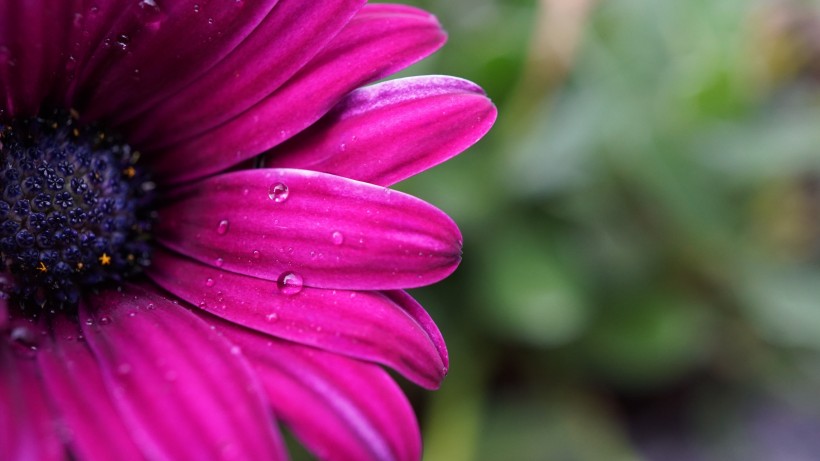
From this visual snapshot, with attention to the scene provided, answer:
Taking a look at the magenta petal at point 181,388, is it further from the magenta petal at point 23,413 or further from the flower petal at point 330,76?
the flower petal at point 330,76

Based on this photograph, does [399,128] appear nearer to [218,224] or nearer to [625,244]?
[218,224]

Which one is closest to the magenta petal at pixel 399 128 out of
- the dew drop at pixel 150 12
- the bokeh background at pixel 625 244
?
the dew drop at pixel 150 12

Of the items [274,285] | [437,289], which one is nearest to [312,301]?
[274,285]

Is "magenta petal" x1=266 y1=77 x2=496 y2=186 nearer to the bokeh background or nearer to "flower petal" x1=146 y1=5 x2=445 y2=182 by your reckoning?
"flower petal" x1=146 y1=5 x2=445 y2=182

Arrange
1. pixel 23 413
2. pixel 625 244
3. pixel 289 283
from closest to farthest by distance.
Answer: pixel 23 413 < pixel 289 283 < pixel 625 244

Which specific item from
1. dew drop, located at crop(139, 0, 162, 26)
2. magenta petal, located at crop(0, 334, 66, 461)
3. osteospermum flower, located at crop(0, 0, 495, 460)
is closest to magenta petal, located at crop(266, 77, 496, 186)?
osteospermum flower, located at crop(0, 0, 495, 460)

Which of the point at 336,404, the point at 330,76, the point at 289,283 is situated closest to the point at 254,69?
the point at 330,76

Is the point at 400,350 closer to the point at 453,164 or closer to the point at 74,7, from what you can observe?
the point at 74,7

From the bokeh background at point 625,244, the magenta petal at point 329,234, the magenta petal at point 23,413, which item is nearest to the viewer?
the magenta petal at point 23,413
